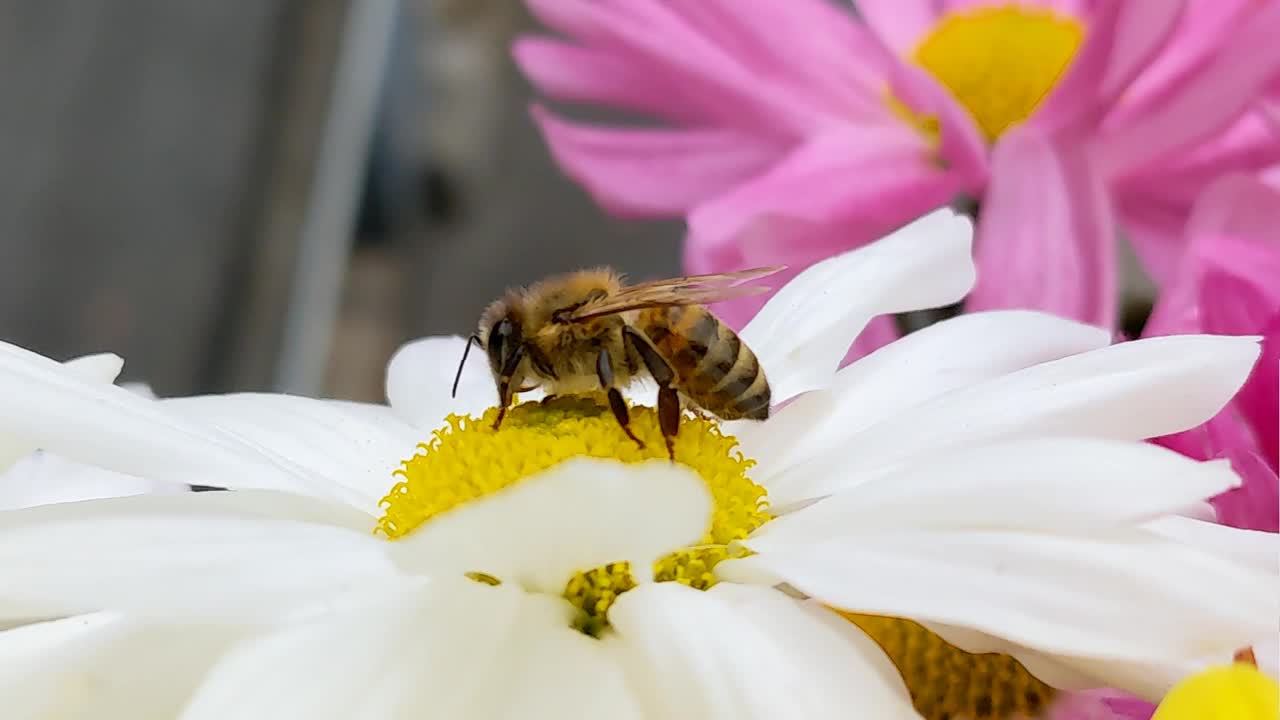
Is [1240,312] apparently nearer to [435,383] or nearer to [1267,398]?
[1267,398]

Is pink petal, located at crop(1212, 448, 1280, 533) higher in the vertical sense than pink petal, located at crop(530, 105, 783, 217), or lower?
lower

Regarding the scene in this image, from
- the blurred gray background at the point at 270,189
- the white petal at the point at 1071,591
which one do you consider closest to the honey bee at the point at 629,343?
the white petal at the point at 1071,591

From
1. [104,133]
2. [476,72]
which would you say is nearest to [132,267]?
[104,133]

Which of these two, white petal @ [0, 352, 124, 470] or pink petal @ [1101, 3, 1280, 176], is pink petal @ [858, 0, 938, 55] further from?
white petal @ [0, 352, 124, 470]

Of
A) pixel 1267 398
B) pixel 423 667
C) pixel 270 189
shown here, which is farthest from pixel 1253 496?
pixel 270 189

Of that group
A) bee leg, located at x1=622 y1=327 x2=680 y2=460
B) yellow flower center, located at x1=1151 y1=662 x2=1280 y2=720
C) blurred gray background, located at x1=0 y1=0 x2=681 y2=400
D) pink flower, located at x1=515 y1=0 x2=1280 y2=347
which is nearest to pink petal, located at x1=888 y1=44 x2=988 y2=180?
pink flower, located at x1=515 y1=0 x2=1280 y2=347

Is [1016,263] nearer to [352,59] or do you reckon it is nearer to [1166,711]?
[1166,711]
